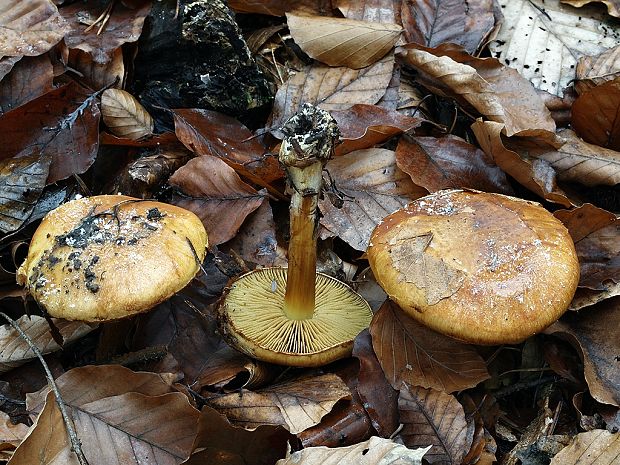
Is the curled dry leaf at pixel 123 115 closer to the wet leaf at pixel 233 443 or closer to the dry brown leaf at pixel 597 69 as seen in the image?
the wet leaf at pixel 233 443

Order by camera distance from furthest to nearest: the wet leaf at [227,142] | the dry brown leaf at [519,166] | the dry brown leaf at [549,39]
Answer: the dry brown leaf at [549,39] < the wet leaf at [227,142] < the dry brown leaf at [519,166]

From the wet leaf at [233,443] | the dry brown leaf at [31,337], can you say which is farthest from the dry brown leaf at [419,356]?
the dry brown leaf at [31,337]

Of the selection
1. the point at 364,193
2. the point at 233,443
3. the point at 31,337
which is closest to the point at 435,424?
the point at 233,443

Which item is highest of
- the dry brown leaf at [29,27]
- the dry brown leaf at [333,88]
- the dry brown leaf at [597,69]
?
the dry brown leaf at [597,69]

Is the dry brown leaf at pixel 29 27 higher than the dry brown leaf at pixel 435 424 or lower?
higher

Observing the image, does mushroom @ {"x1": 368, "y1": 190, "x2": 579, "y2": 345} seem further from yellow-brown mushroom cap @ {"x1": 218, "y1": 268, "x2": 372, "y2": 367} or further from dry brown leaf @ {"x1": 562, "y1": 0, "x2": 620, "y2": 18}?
dry brown leaf @ {"x1": 562, "y1": 0, "x2": 620, "y2": 18}

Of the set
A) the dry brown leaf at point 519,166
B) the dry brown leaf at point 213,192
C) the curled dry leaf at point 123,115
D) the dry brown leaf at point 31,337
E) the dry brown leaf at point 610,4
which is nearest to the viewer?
the dry brown leaf at point 31,337

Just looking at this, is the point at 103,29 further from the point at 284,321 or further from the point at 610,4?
the point at 610,4
